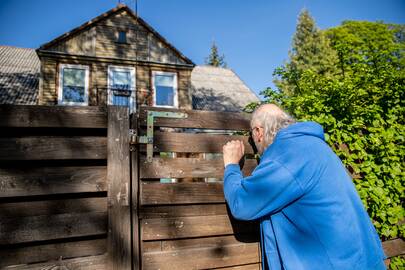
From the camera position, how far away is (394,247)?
347cm

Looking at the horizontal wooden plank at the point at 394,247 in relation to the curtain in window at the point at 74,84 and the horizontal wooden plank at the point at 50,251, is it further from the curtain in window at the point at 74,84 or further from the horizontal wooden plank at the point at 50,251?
the curtain in window at the point at 74,84

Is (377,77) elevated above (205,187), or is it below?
above

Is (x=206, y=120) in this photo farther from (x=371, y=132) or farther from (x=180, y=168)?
(x=371, y=132)

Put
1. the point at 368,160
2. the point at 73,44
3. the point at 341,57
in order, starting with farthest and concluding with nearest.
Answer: the point at 73,44, the point at 341,57, the point at 368,160

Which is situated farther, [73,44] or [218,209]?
[73,44]

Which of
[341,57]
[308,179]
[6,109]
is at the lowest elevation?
[308,179]

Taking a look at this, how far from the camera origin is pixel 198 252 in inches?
93.4

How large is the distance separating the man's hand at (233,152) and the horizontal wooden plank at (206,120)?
219mm

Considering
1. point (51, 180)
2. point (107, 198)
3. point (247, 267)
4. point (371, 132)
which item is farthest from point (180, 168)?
point (371, 132)

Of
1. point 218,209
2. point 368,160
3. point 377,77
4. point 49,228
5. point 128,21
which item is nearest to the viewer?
point 49,228

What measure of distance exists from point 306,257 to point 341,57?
4094 millimetres

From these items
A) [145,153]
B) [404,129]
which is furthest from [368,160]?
[145,153]

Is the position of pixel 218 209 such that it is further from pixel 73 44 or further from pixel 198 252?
pixel 73 44

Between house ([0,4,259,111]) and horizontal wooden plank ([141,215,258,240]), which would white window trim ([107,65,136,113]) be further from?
horizontal wooden plank ([141,215,258,240])
